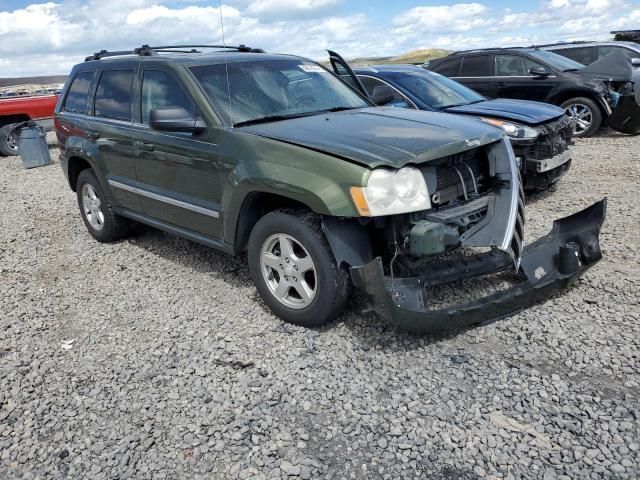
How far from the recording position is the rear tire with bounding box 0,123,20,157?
43.1ft

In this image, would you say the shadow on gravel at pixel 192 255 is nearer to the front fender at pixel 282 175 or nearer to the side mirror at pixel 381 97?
the front fender at pixel 282 175

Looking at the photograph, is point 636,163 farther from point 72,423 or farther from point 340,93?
point 72,423

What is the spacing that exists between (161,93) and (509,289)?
308 cm

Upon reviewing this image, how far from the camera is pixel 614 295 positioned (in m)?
3.92

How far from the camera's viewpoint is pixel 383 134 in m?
3.55

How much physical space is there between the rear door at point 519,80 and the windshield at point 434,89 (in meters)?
3.36

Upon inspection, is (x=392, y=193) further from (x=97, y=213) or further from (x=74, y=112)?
(x=74, y=112)

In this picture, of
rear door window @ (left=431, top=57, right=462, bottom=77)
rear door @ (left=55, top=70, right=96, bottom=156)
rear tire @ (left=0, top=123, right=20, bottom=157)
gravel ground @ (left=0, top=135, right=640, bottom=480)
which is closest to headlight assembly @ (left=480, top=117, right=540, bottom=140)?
gravel ground @ (left=0, top=135, right=640, bottom=480)

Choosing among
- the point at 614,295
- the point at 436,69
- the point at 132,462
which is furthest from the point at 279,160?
the point at 436,69

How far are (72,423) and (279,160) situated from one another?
1.93 metres

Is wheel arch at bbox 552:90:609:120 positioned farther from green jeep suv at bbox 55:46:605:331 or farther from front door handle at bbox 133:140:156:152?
front door handle at bbox 133:140:156:152

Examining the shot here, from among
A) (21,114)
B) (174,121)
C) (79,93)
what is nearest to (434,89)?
(79,93)

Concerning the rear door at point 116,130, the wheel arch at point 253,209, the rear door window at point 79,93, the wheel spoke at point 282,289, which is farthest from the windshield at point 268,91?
the rear door window at point 79,93

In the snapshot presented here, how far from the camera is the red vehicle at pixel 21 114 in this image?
1291 cm
